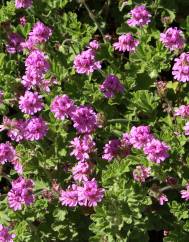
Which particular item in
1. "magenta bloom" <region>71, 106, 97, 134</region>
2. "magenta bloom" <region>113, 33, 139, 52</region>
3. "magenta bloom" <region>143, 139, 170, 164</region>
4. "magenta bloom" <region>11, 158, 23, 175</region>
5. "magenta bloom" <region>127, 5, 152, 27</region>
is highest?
"magenta bloom" <region>127, 5, 152, 27</region>

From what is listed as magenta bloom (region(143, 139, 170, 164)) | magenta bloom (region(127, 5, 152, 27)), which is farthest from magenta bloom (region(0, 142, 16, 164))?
magenta bloom (region(127, 5, 152, 27))

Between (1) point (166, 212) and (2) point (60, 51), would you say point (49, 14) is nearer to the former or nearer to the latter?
(2) point (60, 51)

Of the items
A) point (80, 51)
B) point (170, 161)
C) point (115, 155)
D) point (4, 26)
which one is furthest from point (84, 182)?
point (4, 26)

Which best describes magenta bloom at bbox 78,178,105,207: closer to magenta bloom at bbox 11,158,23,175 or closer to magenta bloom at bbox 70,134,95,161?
magenta bloom at bbox 70,134,95,161

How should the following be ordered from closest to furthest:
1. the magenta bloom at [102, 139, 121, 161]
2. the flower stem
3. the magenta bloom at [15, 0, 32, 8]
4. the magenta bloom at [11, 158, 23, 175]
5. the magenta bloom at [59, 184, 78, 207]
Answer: the magenta bloom at [59, 184, 78, 207] → the magenta bloom at [102, 139, 121, 161] → the magenta bloom at [11, 158, 23, 175] → the flower stem → the magenta bloom at [15, 0, 32, 8]

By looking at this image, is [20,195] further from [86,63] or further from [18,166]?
[86,63]

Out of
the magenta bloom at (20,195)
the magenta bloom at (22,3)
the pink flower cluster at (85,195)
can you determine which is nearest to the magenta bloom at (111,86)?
the pink flower cluster at (85,195)
